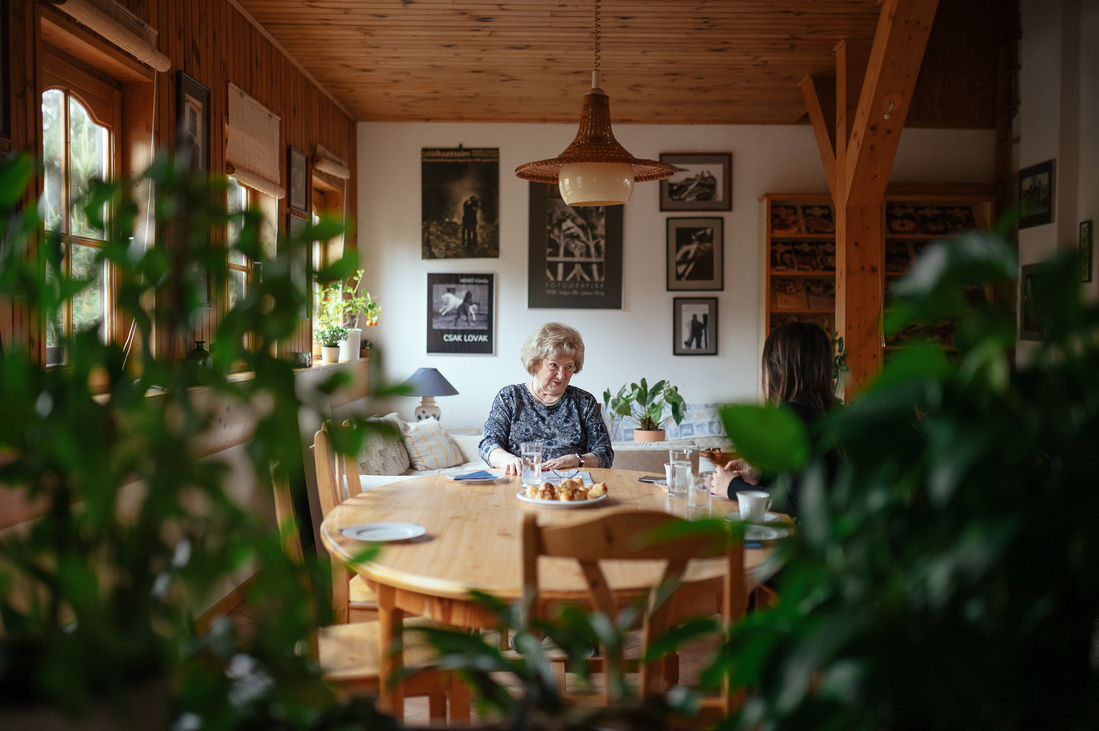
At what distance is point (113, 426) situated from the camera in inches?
20.5

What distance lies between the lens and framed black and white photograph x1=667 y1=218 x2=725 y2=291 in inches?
233

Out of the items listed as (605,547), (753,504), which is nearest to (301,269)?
(605,547)

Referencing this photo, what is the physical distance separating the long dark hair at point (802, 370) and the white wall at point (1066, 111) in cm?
332

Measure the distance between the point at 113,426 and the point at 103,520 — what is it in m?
0.07

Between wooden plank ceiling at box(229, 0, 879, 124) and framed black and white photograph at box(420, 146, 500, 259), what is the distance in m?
0.32

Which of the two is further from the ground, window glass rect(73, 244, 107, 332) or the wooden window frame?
the wooden window frame

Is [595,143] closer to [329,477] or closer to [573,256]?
[329,477]

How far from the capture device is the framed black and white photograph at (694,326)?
5.93m

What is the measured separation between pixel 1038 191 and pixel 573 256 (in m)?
3.24

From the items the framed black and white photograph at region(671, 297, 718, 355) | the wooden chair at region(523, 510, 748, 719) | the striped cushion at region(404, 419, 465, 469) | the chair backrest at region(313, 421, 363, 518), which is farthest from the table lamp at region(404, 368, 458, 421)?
the wooden chair at region(523, 510, 748, 719)

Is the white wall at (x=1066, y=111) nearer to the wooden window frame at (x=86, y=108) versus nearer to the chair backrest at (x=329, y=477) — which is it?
the chair backrest at (x=329, y=477)

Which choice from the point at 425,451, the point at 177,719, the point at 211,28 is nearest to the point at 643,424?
the point at 425,451

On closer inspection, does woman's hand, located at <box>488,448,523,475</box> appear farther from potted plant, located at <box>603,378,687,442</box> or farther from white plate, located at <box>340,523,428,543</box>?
potted plant, located at <box>603,378,687,442</box>

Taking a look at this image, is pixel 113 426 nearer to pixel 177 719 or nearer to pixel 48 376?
pixel 48 376
